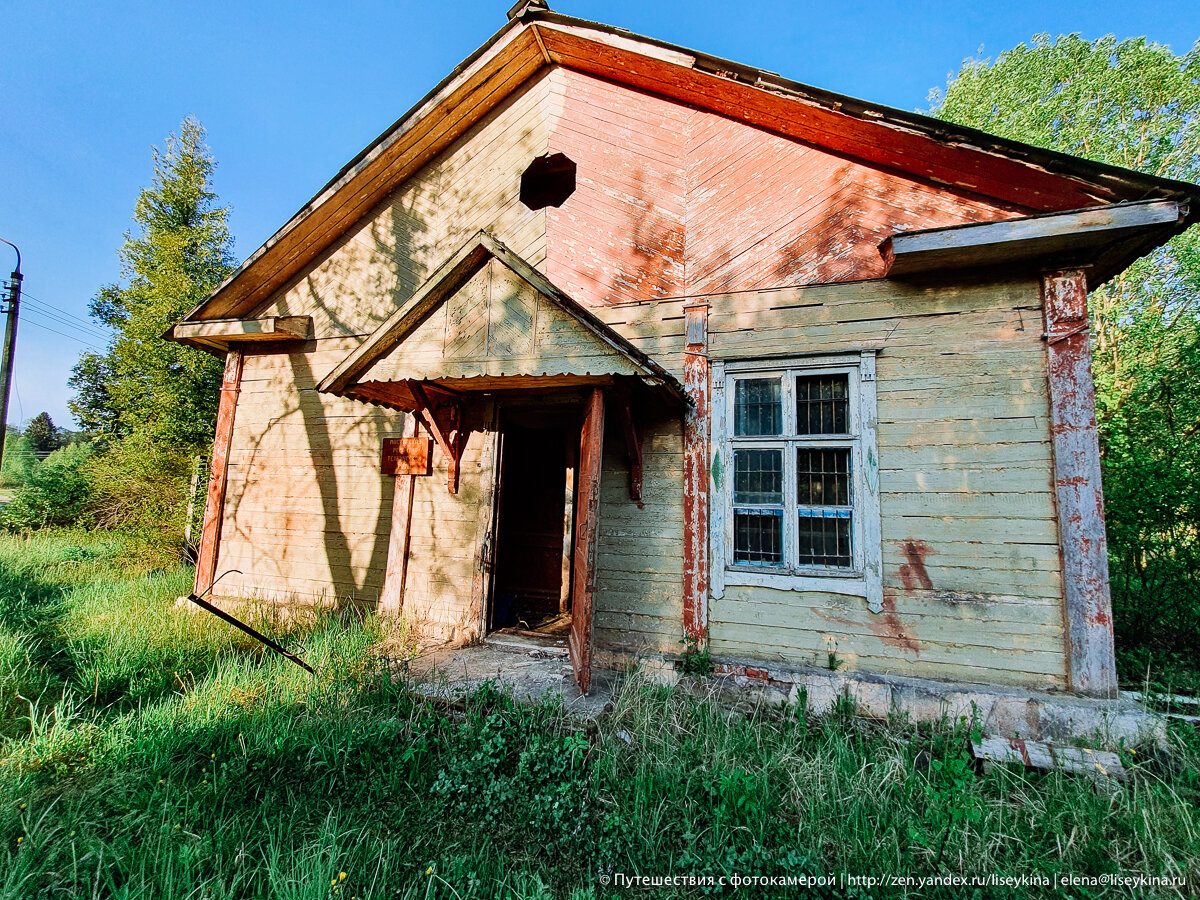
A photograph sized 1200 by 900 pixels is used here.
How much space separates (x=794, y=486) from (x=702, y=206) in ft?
9.72

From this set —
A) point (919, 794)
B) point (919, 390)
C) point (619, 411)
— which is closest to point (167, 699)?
point (619, 411)

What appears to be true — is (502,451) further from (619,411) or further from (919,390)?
(919,390)

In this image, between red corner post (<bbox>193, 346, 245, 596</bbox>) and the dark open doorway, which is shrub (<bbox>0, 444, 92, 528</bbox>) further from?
the dark open doorway

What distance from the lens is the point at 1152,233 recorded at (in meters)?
3.60

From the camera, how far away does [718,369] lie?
468cm

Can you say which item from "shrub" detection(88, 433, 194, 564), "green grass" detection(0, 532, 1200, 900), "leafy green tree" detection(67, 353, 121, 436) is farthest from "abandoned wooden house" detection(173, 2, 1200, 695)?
"leafy green tree" detection(67, 353, 121, 436)

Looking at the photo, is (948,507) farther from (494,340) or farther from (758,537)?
(494,340)

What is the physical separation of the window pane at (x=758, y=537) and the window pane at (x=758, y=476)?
126 mm

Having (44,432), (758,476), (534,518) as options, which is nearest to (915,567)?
(758,476)

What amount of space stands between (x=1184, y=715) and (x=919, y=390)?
2848 millimetres

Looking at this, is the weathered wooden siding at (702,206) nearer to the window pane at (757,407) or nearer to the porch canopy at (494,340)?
the window pane at (757,407)

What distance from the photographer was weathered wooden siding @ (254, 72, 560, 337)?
5602 mm

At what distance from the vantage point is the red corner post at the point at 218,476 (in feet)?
20.7

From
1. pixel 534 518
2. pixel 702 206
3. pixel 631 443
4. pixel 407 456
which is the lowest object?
pixel 534 518
